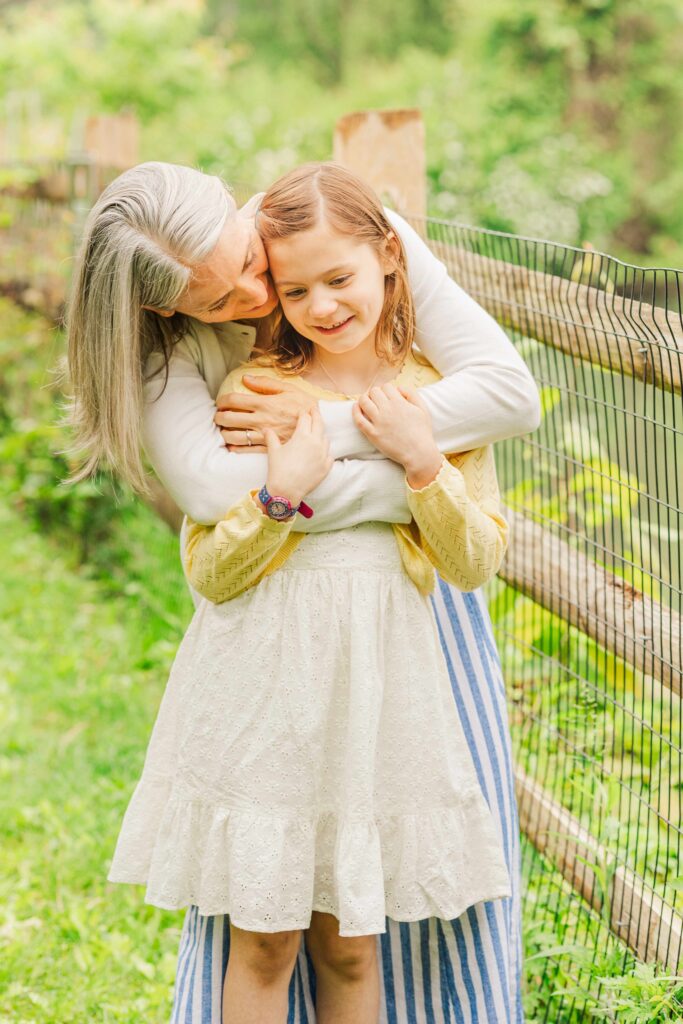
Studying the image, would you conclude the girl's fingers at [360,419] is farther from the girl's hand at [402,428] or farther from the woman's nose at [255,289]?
the woman's nose at [255,289]

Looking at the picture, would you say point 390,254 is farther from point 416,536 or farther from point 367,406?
point 416,536

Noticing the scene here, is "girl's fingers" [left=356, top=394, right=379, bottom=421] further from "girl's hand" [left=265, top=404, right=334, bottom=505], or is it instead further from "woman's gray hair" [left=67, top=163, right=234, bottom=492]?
"woman's gray hair" [left=67, top=163, right=234, bottom=492]

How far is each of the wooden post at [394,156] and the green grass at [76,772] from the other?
68.4 inches

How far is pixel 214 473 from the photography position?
190 centimetres

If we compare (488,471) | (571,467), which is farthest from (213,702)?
(571,467)

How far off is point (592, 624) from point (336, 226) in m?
1.01

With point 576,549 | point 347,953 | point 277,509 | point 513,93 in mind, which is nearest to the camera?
point 277,509

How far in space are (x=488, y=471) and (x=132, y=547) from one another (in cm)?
334

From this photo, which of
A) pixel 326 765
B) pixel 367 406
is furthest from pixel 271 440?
pixel 326 765

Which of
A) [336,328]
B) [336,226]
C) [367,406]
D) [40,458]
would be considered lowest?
[40,458]

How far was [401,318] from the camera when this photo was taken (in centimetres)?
200

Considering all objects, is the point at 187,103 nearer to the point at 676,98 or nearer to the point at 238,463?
the point at 676,98

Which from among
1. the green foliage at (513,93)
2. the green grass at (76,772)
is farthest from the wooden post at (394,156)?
the green foliage at (513,93)

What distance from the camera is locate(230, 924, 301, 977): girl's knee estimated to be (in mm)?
1944
